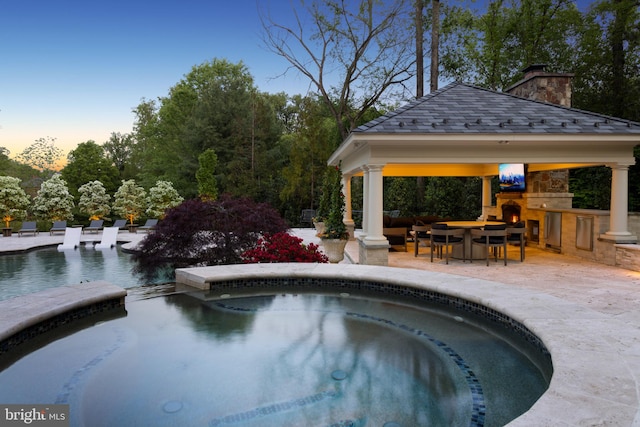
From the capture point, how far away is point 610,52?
19703mm

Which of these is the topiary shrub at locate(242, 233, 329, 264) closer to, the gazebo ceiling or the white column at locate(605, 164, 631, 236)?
the gazebo ceiling

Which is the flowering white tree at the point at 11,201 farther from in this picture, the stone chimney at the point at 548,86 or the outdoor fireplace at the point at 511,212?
the stone chimney at the point at 548,86

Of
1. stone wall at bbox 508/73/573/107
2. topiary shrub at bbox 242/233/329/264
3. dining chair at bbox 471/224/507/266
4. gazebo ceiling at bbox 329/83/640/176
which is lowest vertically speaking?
topiary shrub at bbox 242/233/329/264

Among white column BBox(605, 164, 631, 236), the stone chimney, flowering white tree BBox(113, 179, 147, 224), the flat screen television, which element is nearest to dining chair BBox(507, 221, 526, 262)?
white column BBox(605, 164, 631, 236)

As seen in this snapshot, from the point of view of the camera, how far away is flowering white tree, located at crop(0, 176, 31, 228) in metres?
21.0

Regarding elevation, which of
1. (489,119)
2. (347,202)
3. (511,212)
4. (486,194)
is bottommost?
(511,212)

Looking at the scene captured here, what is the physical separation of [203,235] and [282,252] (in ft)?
6.88

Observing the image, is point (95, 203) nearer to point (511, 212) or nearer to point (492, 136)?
point (511, 212)

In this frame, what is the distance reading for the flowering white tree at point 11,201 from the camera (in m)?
21.0

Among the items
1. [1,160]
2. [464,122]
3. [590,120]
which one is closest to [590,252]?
[590,120]

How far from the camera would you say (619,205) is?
9172mm

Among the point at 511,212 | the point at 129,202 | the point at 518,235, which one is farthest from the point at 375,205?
the point at 129,202

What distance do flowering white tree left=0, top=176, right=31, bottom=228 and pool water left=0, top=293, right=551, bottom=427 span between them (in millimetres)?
19826

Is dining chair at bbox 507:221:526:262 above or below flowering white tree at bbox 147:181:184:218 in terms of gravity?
below
